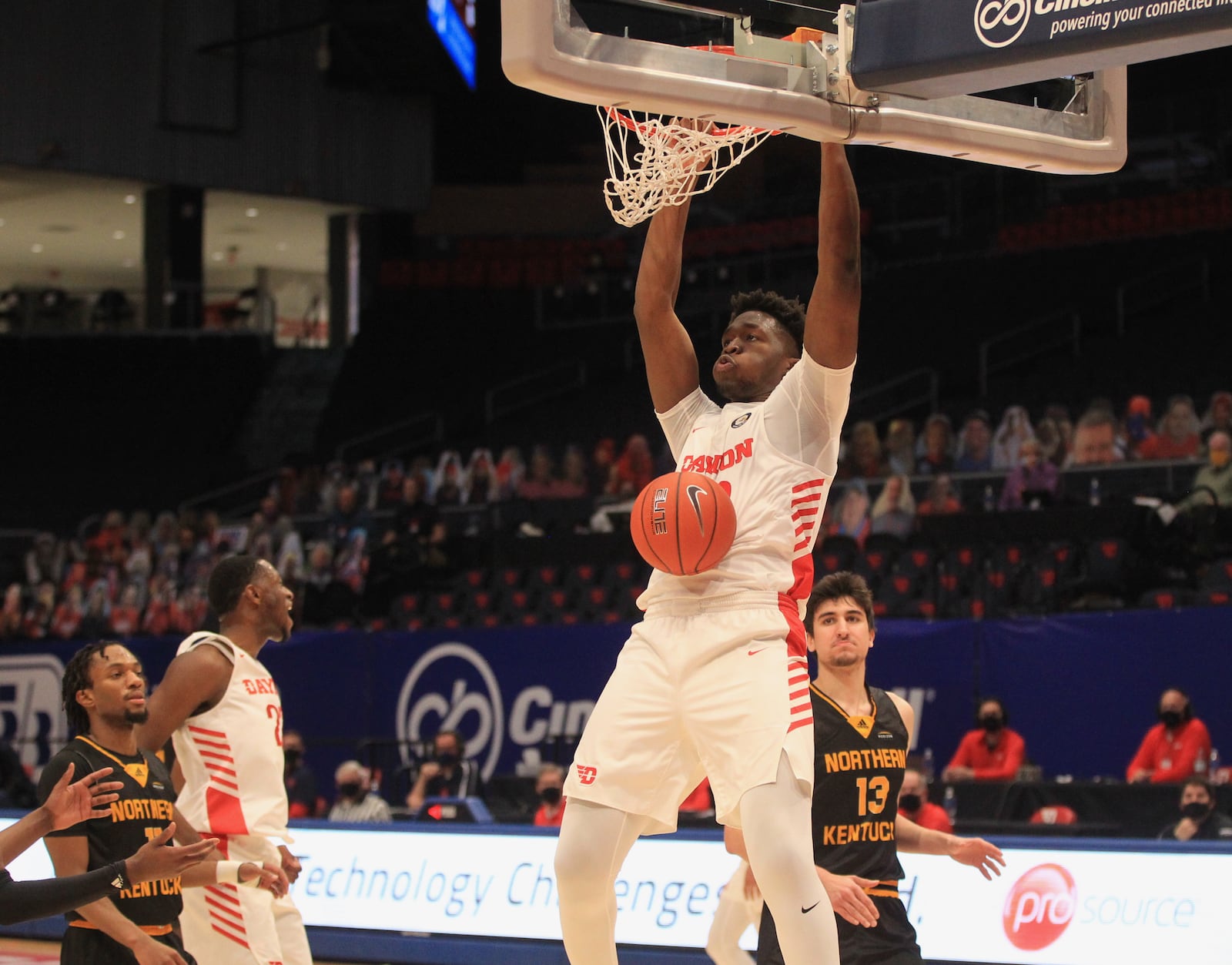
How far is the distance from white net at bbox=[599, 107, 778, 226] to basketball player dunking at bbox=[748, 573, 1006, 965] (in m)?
1.64

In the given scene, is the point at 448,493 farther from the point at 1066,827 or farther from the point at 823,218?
the point at 823,218

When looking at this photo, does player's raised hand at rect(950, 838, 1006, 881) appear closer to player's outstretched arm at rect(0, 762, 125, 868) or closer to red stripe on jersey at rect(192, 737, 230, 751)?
red stripe on jersey at rect(192, 737, 230, 751)

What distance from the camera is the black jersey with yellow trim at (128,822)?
17.9 ft

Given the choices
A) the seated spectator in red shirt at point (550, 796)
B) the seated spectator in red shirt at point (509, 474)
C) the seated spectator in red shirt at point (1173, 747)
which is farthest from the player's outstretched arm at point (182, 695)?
the seated spectator in red shirt at point (509, 474)

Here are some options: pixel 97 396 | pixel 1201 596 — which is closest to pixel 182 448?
pixel 97 396

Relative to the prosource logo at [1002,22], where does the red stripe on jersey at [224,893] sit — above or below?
below

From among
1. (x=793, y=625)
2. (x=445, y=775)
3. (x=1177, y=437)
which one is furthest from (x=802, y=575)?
(x=1177, y=437)

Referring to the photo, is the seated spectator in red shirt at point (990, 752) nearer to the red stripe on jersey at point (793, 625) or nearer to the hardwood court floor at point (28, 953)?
the hardwood court floor at point (28, 953)

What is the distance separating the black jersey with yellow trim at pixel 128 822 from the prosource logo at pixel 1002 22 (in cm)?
359

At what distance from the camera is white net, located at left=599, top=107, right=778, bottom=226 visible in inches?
180

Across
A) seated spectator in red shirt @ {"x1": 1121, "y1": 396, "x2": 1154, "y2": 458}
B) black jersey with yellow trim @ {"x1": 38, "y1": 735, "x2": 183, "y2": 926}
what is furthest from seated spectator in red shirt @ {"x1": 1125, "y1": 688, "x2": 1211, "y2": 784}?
black jersey with yellow trim @ {"x1": 38, "y1": 735, "x2": 183, "y2": 926}

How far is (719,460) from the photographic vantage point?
4.52 metres

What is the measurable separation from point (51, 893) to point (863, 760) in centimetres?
255

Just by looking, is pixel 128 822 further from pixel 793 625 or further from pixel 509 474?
pixel 509 474
